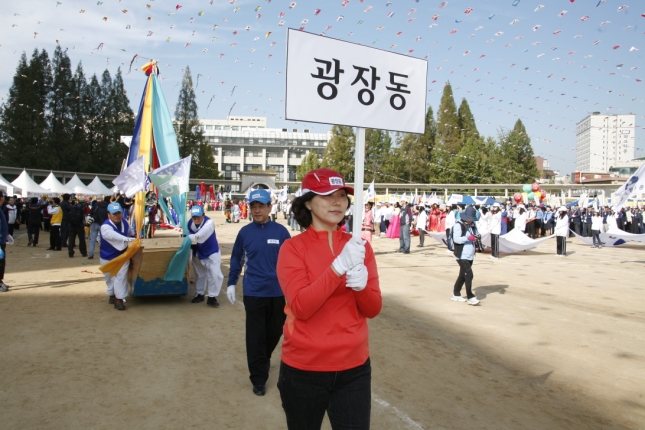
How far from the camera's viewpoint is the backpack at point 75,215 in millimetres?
15188

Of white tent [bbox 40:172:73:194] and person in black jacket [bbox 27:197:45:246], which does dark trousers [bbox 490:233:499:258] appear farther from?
white tent [bbox 40:172:73:194]

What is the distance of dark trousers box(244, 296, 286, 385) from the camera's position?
4.84m

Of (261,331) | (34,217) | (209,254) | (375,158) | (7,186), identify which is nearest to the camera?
(261,331)

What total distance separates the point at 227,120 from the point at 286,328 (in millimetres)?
119281

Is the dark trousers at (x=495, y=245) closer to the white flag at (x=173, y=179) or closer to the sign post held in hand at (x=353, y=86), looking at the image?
the white flag at (x=173, y=179)

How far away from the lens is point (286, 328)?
2.59m

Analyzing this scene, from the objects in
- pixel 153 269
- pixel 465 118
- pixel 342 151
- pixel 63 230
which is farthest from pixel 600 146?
pixel 153 269

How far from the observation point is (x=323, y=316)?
7.89 ft

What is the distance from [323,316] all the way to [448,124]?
68.6m

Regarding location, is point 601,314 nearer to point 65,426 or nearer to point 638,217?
point 65,426

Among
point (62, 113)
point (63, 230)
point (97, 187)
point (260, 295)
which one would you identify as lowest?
point (63, 230)

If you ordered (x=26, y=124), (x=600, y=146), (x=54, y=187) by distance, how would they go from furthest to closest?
(x=600, y=146) < (x=26, y=124) < (x=54, y=187)

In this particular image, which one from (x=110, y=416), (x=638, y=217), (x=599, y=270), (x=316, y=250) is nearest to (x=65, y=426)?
(x=110, y=416)

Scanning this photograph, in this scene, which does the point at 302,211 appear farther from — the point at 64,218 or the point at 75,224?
the point at 64,218
